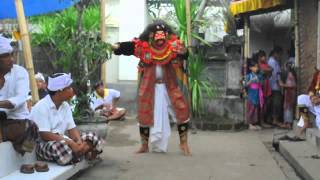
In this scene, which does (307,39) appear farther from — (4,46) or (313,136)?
(4,46)

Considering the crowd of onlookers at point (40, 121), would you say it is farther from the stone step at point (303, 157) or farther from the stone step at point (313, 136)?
the stone step at point (313, 136)

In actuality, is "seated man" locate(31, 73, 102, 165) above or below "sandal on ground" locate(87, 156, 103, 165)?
above

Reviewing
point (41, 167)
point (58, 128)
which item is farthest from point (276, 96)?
point (41, 167)

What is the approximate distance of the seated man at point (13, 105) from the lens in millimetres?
5688

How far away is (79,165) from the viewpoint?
6.84m

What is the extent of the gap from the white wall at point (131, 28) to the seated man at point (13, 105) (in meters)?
9.99

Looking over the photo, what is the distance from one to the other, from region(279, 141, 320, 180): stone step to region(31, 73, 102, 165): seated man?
259 cm

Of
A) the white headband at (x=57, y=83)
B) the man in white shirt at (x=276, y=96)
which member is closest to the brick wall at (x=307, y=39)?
the man in white shirt at (x=276, y=96)

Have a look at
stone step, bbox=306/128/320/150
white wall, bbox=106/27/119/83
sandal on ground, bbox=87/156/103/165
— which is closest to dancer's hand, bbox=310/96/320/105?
stone step, bbox=306/128/320/150

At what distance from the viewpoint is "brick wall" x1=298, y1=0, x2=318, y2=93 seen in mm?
10992

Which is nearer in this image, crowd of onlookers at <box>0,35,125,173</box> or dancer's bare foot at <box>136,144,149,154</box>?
crowd of onlookers at <box>0,35,125,173</box>

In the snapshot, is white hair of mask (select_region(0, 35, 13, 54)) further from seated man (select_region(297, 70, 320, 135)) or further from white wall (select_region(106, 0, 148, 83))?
white wall (select_region(106, 0, 148, 83))

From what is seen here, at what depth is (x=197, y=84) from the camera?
12.5m

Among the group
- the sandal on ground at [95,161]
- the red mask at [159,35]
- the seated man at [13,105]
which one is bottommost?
the sandal on ground at [95,161]
